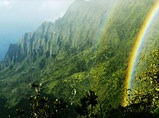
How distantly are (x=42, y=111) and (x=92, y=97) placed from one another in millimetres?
25223

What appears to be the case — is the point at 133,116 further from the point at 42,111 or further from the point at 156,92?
the point at 156,92

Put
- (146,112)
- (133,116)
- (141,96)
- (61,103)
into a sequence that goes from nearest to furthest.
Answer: (141,96)
(146,112)
(133,116)
(61,103)

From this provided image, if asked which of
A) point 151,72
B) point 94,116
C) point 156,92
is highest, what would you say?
point 94,116

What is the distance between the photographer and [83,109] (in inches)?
6614

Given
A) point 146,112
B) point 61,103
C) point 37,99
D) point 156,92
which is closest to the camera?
point 156,92

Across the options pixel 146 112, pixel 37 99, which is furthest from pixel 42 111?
pixel 146 112

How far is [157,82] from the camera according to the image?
2482 inches

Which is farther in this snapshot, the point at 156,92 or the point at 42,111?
the point at 42,111

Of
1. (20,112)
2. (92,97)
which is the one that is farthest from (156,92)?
(20,112)

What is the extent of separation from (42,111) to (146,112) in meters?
67.6

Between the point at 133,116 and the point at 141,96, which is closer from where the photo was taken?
the point at 141,96

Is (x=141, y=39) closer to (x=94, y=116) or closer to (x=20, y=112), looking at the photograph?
(x=94, y=116)

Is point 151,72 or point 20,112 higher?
point 20,112

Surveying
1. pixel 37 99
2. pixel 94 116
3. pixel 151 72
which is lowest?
pixel 151 72
